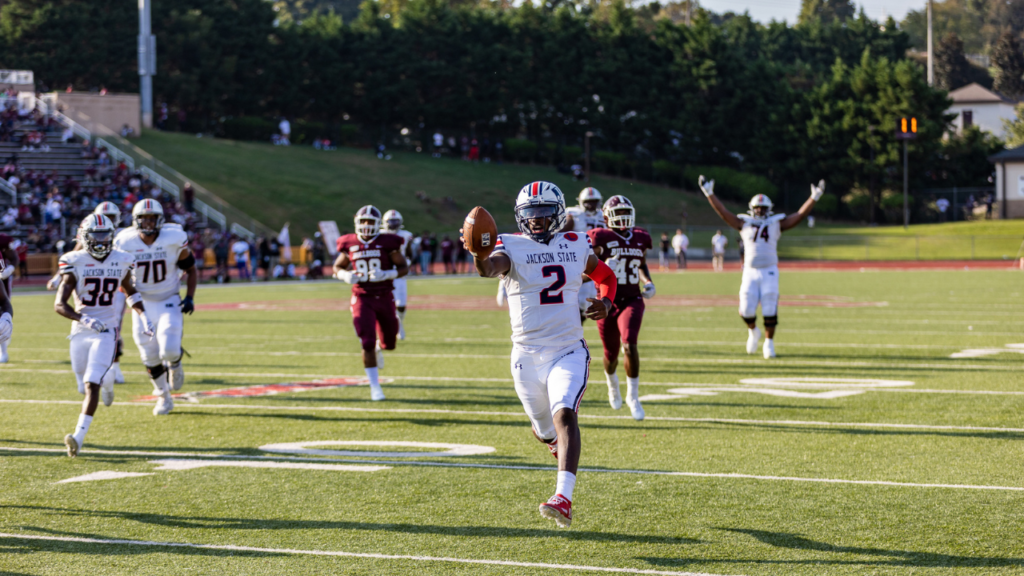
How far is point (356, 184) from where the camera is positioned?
56.9 metres

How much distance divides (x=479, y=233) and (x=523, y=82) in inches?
2717

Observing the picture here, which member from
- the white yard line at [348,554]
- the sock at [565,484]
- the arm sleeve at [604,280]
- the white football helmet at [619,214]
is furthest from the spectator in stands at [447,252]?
the sock at [565,484]

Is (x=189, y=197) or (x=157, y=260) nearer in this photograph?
(x=157, y=260)

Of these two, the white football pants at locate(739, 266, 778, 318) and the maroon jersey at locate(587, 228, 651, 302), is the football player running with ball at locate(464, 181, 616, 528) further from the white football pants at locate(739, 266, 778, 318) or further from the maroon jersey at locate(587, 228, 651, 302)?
the white football pants at locate(739, 266, 778, 318)

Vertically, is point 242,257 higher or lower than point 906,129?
lower

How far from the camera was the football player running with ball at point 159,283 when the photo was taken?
10047 millimetres

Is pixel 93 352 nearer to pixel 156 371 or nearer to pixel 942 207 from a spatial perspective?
pixel 156 371

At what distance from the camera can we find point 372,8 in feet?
246

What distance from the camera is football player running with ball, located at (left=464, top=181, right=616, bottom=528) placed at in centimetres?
605

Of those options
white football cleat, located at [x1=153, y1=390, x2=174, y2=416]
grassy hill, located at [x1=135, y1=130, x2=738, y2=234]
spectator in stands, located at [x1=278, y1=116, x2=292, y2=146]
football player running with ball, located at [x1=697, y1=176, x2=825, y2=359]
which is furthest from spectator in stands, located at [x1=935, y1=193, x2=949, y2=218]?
white football cleat, located at [x1=153, y1=390, x2=174, y2=416]

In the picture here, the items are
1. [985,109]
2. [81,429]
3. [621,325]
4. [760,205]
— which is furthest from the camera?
[985,109]

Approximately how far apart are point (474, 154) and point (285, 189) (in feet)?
60.2

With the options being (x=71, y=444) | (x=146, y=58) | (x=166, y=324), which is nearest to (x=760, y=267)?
(x=166, y=324)

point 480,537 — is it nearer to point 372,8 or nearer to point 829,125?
point 829,125
